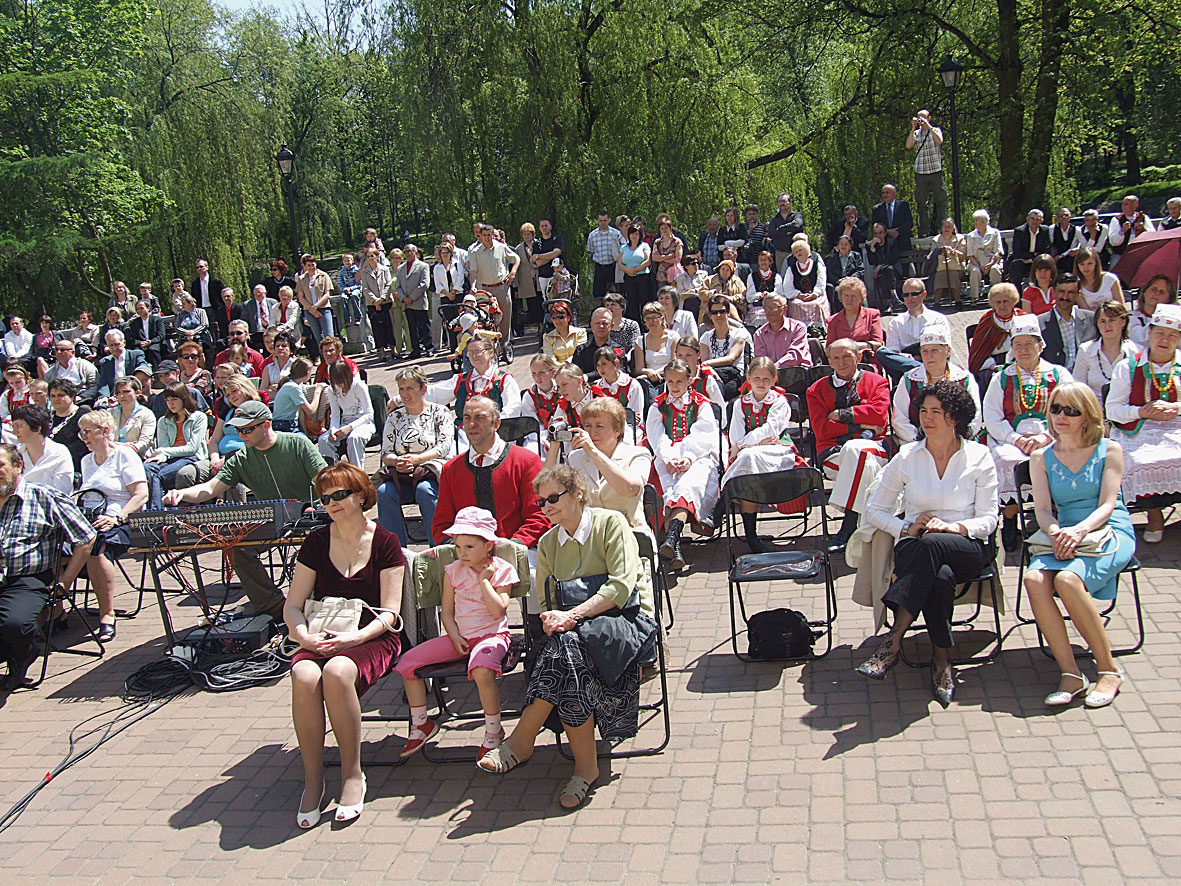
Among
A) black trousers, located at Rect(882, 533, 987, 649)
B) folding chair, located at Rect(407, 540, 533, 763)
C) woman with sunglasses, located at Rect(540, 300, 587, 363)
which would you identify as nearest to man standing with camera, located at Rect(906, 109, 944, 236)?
woman with sunglasses, located at Rect(540, 300, 587, 363)

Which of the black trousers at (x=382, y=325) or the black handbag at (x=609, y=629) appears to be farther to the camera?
the black trousers at (x=382, y=325)

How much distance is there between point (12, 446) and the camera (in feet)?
22.4

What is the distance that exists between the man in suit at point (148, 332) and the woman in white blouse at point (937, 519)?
524 inches

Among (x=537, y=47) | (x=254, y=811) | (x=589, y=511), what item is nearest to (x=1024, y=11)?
(x=537, y=47)

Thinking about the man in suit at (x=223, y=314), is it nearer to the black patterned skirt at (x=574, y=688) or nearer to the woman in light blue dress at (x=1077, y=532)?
the black patterned skirt at (x=574, y=688)

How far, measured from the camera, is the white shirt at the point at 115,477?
25.0 ft

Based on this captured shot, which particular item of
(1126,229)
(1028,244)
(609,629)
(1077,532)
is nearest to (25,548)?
(609,629)

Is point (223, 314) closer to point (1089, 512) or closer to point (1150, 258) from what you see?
point (1150, 258)

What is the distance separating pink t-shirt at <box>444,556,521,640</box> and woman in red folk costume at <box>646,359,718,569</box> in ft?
6.68

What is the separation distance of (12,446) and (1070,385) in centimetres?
637

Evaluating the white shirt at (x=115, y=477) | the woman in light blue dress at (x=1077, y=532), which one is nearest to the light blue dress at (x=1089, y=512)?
the woman in light blue dress at (x=1077, y=532)

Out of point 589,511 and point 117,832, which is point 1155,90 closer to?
point 589,511

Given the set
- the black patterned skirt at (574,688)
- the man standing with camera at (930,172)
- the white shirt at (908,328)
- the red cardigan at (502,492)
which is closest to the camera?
the black patterned skirt at (574,688)

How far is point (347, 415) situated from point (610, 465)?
3.91 metres
